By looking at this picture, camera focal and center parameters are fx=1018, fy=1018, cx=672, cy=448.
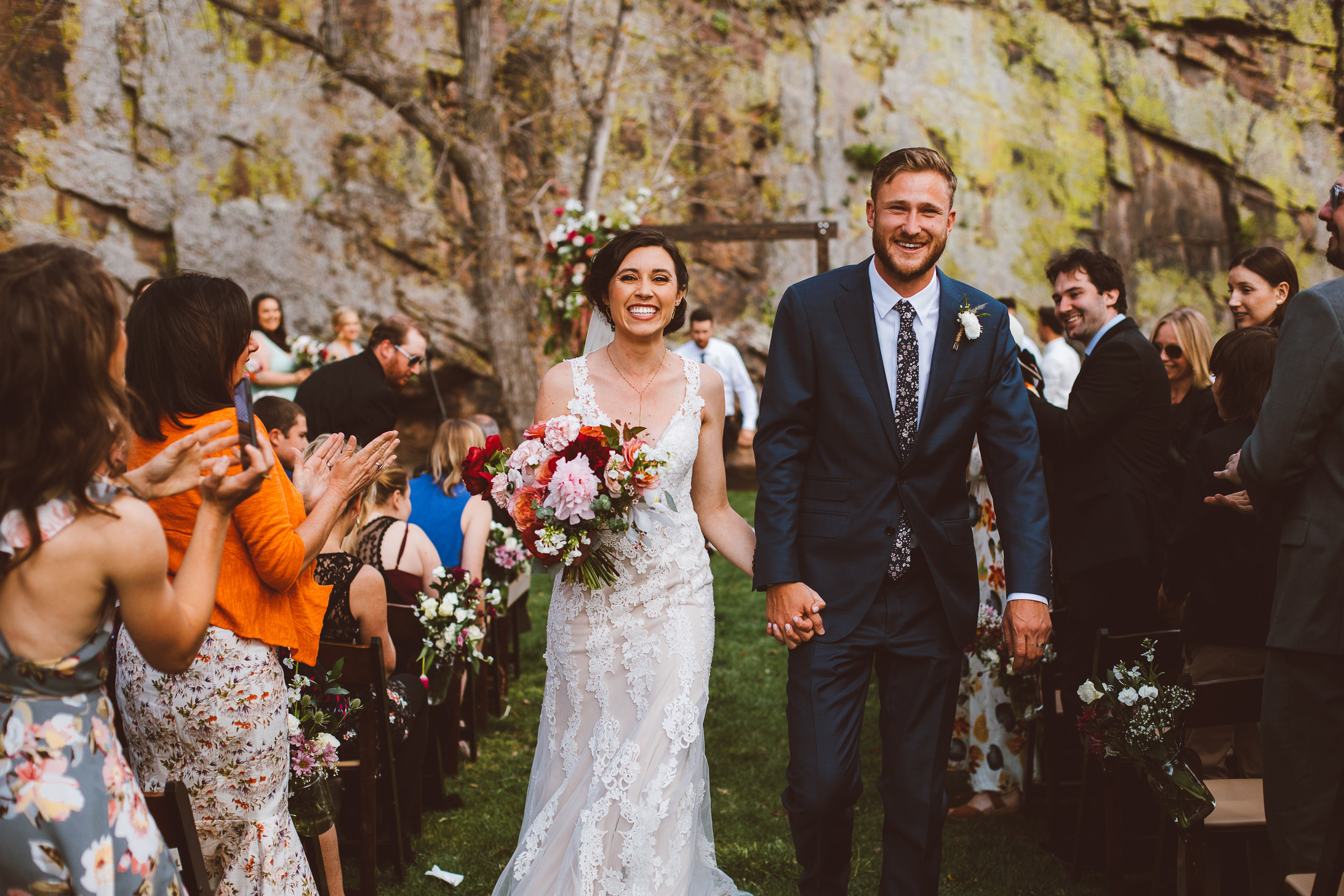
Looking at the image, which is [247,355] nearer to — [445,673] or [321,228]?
[445,673]

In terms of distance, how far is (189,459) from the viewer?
2258 millimetres

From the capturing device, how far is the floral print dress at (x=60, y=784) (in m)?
1.94

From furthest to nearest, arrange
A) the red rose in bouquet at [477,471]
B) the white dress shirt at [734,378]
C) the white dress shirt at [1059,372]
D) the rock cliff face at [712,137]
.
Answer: the rock cliff face at [712,137], the white dress shirt at [734,378], the white dress shirt at [1059,372], the red rose in bouquet at [477,471]

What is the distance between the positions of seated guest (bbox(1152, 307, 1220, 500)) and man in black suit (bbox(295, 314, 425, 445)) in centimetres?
482

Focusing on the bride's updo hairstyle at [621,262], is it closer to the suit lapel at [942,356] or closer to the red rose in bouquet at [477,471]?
the red rose in bouquet at [477,471]

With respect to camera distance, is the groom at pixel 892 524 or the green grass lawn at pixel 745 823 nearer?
the groom at pixel 892 524

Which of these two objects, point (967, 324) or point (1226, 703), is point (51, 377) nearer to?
point (967, 324)

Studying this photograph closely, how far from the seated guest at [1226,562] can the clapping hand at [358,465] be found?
2.90 meters

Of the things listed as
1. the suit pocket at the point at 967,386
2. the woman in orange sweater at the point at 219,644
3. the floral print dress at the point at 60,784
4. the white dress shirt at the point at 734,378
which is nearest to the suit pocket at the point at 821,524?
the suit pocket at the point at 967,386

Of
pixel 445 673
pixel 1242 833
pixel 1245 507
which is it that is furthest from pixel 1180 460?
pixel 445 673

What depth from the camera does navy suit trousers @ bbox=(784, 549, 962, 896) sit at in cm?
324

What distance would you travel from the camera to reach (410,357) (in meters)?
7.27

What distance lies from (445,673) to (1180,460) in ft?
12.4

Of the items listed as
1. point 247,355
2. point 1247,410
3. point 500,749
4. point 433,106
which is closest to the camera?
point 247,355
